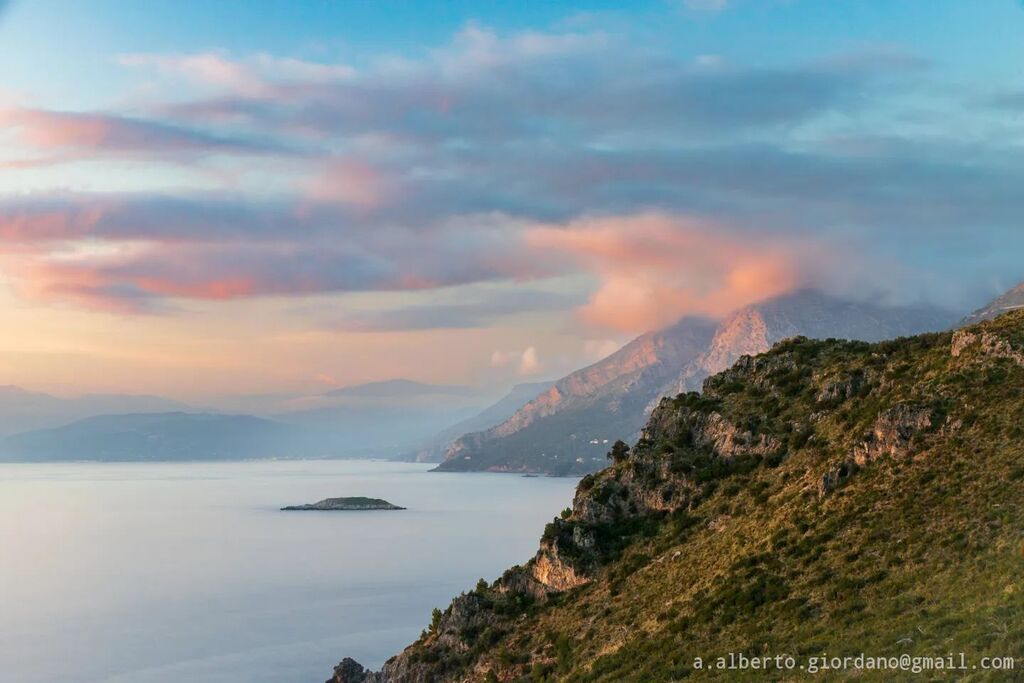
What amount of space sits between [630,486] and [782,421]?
13217mm

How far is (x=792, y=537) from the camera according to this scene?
5247cm

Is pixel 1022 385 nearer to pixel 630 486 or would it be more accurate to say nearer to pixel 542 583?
pixel 630 486

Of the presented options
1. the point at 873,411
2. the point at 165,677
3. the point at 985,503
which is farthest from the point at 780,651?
the point at 165,677

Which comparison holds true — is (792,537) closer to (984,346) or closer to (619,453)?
(984,346)

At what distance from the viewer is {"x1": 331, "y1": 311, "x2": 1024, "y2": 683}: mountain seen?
39906 millimetres

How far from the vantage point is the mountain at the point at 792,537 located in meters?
39.9

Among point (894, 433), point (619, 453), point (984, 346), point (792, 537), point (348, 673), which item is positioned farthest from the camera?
point (348, 673)

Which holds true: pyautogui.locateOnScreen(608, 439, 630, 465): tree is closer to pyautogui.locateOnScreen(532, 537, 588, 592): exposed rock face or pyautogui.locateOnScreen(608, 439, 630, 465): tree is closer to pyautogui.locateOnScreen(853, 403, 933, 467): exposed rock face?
pyautogui.locateOnScreen(532, 537, 588, 592): exposed rock face

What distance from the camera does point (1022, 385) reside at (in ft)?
181

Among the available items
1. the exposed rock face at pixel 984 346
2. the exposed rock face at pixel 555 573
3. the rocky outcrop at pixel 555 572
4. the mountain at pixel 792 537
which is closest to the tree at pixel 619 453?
the mountain at pixel 792 537

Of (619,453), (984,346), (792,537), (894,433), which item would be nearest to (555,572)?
A: (619,453)

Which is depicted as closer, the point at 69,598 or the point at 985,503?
the point at 985,503

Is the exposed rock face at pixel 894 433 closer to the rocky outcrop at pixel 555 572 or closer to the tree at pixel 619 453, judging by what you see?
the rocky outcrop at pixel 555 572

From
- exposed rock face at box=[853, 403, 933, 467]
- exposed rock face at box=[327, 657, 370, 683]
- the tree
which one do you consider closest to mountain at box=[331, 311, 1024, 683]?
exposed rock face at box=[853, 403, 933, 467]
